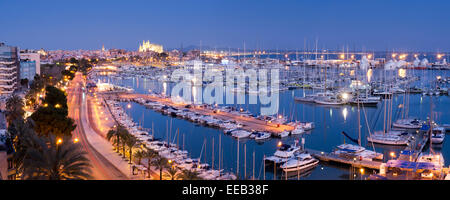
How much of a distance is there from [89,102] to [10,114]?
29.4 ft

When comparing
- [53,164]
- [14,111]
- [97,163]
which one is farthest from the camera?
[14,111]

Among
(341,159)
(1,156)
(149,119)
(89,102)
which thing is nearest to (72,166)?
(1,156)

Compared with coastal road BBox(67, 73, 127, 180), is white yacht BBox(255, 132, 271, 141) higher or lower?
lower

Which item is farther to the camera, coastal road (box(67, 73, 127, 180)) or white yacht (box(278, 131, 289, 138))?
white yacht (box(278, 131, 289, 138))

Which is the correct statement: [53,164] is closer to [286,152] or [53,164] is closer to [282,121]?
[286,152]

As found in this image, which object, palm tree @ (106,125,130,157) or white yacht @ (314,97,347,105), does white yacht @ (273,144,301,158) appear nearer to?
palm tree @ (106,125,130,157)

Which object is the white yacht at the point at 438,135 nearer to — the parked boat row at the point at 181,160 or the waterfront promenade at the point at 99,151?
the parked boat row at the point at 181,160

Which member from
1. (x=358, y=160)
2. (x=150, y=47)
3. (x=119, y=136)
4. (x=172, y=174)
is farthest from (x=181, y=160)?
(x=150, y=47)

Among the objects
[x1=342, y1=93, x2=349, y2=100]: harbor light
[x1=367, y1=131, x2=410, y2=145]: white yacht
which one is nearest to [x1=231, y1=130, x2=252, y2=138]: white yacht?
[x1=367, y1=131, x2=410, y2=145]: white yacht

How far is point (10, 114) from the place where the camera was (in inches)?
508

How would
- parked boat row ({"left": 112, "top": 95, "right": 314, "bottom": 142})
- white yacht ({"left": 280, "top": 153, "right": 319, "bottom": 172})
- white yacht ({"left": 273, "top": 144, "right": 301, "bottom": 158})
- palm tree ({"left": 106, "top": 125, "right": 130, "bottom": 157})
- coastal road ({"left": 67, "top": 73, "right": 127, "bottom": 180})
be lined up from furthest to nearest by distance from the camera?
1. parked boat row ({"left": 112, "top": 95, "right": 314, "bottom": 142})
2. white yacht ({"left": 273, "top": 144, "right": 301, "bottom": 158})
3. palm tree ({"left": 106, "top": 125, "right": 130, "bottom": 157})
4. white yacht ({"left": 280, "top": 153, "right": 319, "bottom": 172})
5. coastal road ({"left": 67, "top": 73, "right": 127, "bottom": 180})

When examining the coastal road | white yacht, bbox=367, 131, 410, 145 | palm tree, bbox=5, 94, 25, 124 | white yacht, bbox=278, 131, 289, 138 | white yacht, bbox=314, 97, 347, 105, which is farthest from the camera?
white yacht, bbox=314, 97, 347, 105

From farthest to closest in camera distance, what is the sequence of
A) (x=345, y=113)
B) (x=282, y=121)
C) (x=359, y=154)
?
1. (x=345, y=113)
2. (x=282, y=121)
3. (x=359, y=154)
